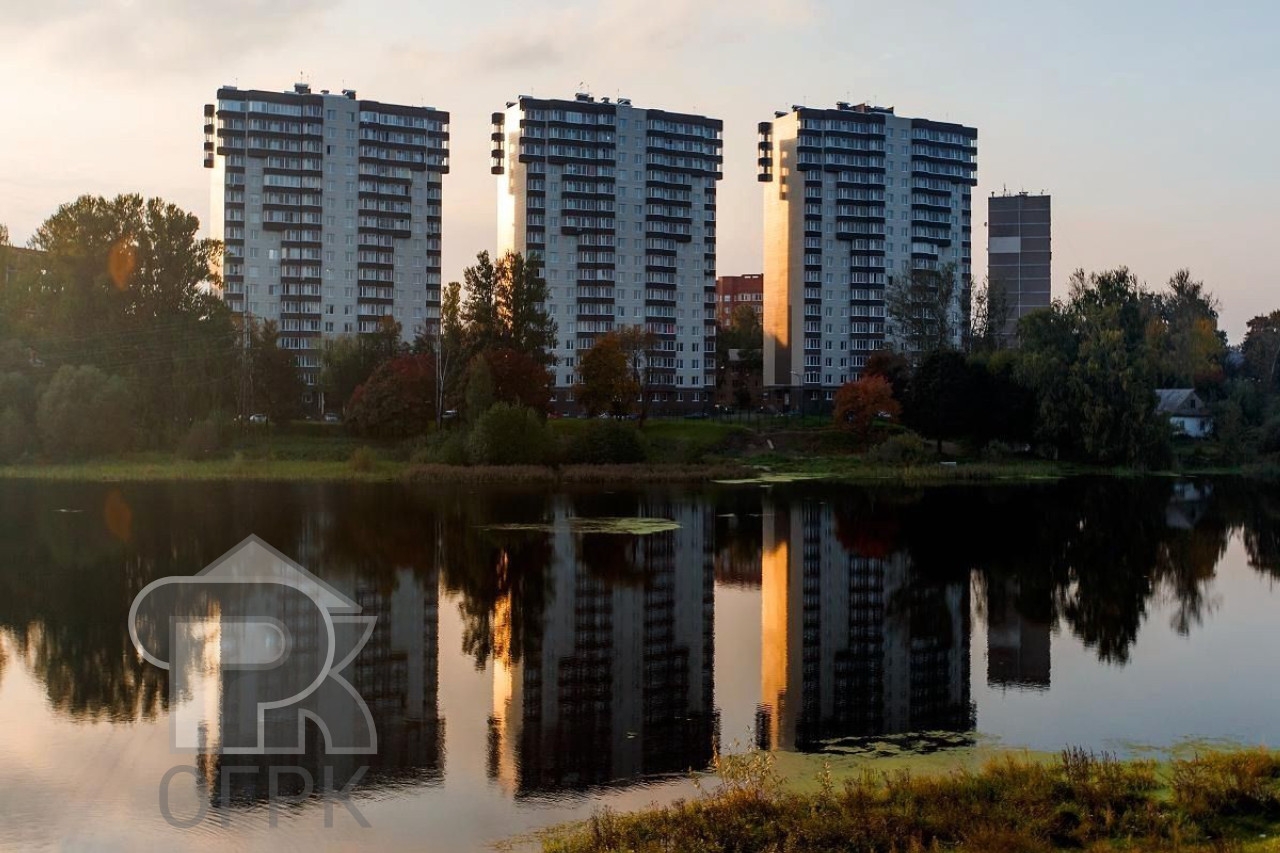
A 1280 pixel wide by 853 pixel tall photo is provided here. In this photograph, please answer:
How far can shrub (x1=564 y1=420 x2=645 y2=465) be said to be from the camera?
7462 cm

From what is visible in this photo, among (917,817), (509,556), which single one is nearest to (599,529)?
(509,556)

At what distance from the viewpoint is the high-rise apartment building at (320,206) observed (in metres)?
133

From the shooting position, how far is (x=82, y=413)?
72.4 meters

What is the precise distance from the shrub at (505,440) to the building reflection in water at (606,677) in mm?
32872

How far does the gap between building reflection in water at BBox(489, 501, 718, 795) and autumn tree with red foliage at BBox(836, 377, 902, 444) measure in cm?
5211

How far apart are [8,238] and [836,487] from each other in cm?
6478

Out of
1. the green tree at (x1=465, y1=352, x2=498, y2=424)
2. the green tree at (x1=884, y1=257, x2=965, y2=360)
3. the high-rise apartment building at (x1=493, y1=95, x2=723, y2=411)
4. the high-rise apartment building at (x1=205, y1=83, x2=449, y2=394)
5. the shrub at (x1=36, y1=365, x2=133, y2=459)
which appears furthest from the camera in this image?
the high-rise apartment building at (x1=493, y1=95, x2=723, y2=411)

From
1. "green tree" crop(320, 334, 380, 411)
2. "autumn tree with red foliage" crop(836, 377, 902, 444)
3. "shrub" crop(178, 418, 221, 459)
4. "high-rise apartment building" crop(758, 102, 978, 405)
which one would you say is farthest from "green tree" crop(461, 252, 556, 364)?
"high-rise apartment building" crop(758, 102, 978, 405)

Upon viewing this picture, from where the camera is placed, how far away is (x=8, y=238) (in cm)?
9075

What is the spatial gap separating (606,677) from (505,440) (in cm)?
4917

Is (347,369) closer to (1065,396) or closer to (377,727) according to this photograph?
(1065,396)

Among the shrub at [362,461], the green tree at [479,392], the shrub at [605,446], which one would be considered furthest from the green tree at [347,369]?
the shrub at [605,446]

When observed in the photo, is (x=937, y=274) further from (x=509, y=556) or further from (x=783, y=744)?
(x=783, y=744)

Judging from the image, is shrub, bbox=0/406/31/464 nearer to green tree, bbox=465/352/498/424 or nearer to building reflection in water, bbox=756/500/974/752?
green tree, bbox=465/352/498/424
